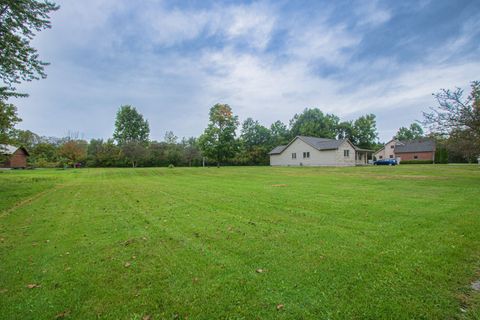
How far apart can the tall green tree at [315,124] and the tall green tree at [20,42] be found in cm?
4969

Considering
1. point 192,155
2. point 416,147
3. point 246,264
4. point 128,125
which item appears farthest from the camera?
point 128,125

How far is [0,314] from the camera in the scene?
2.70 meters

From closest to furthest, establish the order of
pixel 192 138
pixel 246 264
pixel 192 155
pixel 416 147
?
pixel 246 264
pixel 192 155
pixel 416 147
pixel 192 138

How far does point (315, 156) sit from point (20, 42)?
36.9m

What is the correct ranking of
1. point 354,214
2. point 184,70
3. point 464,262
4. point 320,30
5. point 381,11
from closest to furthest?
point 464,262
point 354,214
point 381,11
point 320,30
point 184,70

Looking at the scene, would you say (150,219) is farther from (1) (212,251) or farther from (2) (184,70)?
(2) (184,70)

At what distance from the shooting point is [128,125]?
6688cm

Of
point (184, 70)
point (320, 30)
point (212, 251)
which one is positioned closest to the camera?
point (212, 251)

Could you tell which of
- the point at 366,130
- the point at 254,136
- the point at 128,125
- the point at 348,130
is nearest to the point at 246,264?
the point at 254,136

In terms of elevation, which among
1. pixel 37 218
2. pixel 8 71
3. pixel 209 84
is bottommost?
pixel 37 218

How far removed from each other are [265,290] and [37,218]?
8.08 metres

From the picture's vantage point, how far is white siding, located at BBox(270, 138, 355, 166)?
36906 mm

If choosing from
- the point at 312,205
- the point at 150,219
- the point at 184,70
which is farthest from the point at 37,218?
the point at 184,70

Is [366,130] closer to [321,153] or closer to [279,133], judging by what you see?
[279,133]
